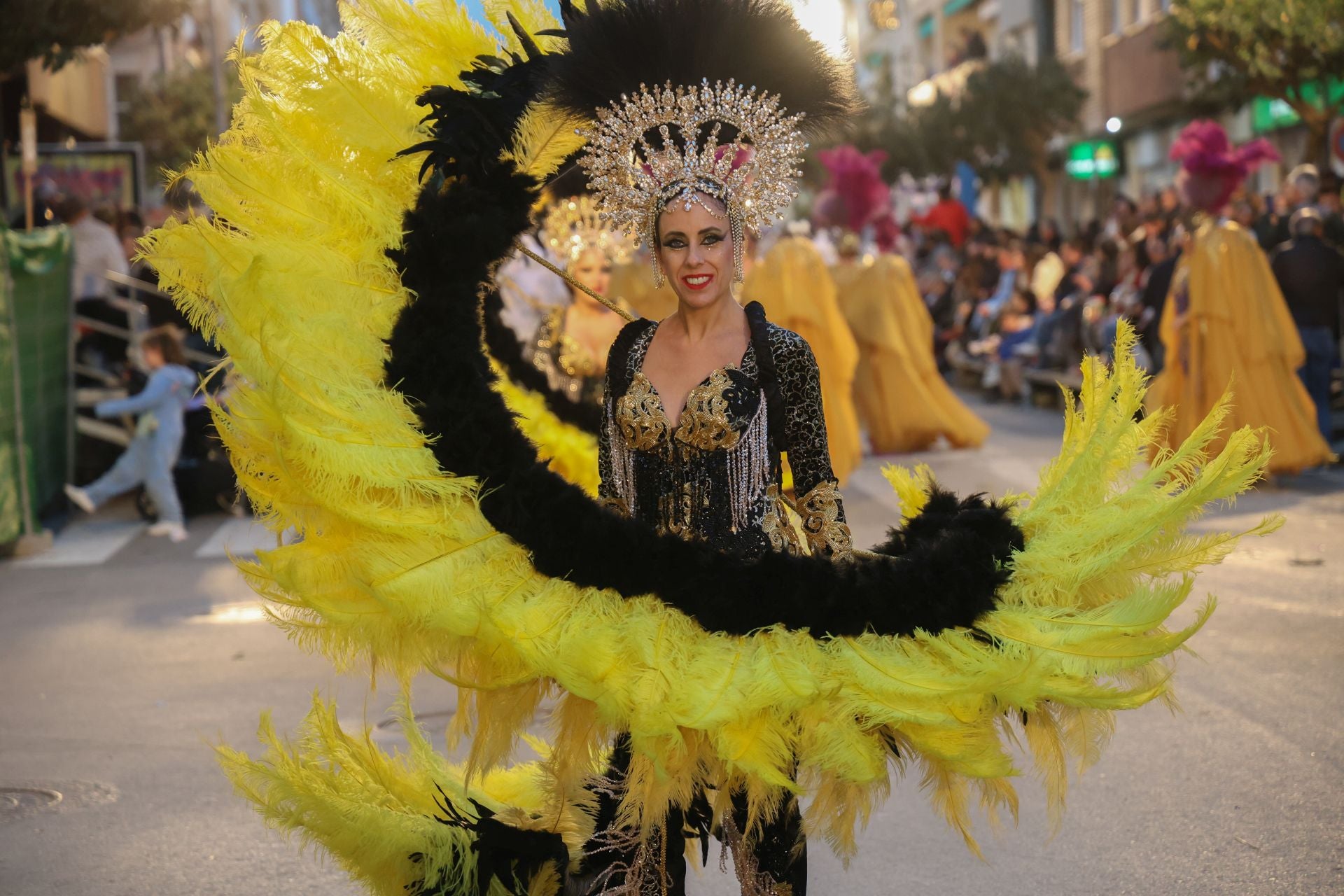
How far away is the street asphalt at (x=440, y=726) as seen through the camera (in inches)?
181

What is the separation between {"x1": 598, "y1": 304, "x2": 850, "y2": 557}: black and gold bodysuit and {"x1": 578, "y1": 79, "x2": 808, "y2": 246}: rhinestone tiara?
13.3 inches

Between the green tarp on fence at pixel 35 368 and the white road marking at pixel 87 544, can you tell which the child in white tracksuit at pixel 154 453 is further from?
the green tarp on fence at pixel 35 368

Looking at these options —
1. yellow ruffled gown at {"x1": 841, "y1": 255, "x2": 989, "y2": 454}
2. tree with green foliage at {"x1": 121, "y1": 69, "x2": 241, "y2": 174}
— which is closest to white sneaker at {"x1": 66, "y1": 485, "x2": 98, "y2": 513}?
yellow ruffled gown at {"x1": 841, "y1": 255, "x2": 989, "y2": 454}

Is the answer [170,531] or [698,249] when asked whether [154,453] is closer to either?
[170,531]

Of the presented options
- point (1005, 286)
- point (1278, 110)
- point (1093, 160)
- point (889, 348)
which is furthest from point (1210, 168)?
point (1093, 160)

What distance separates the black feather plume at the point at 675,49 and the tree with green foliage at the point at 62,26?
9356 millimetres

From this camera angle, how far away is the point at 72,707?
261 inches

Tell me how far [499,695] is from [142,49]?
1329 inches

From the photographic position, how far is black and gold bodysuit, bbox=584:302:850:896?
3.61 meters

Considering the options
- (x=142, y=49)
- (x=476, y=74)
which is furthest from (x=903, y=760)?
Answer: (x=142, y=49)

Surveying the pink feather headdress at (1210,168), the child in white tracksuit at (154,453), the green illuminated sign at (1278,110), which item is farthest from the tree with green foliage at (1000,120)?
the child in white tracksuit at (154,453)

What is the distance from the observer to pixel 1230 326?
466 inches

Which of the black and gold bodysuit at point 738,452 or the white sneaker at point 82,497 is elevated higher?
the black and gold bodysuit at point 738,452

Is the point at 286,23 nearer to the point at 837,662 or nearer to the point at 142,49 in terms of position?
the point at 837,662
